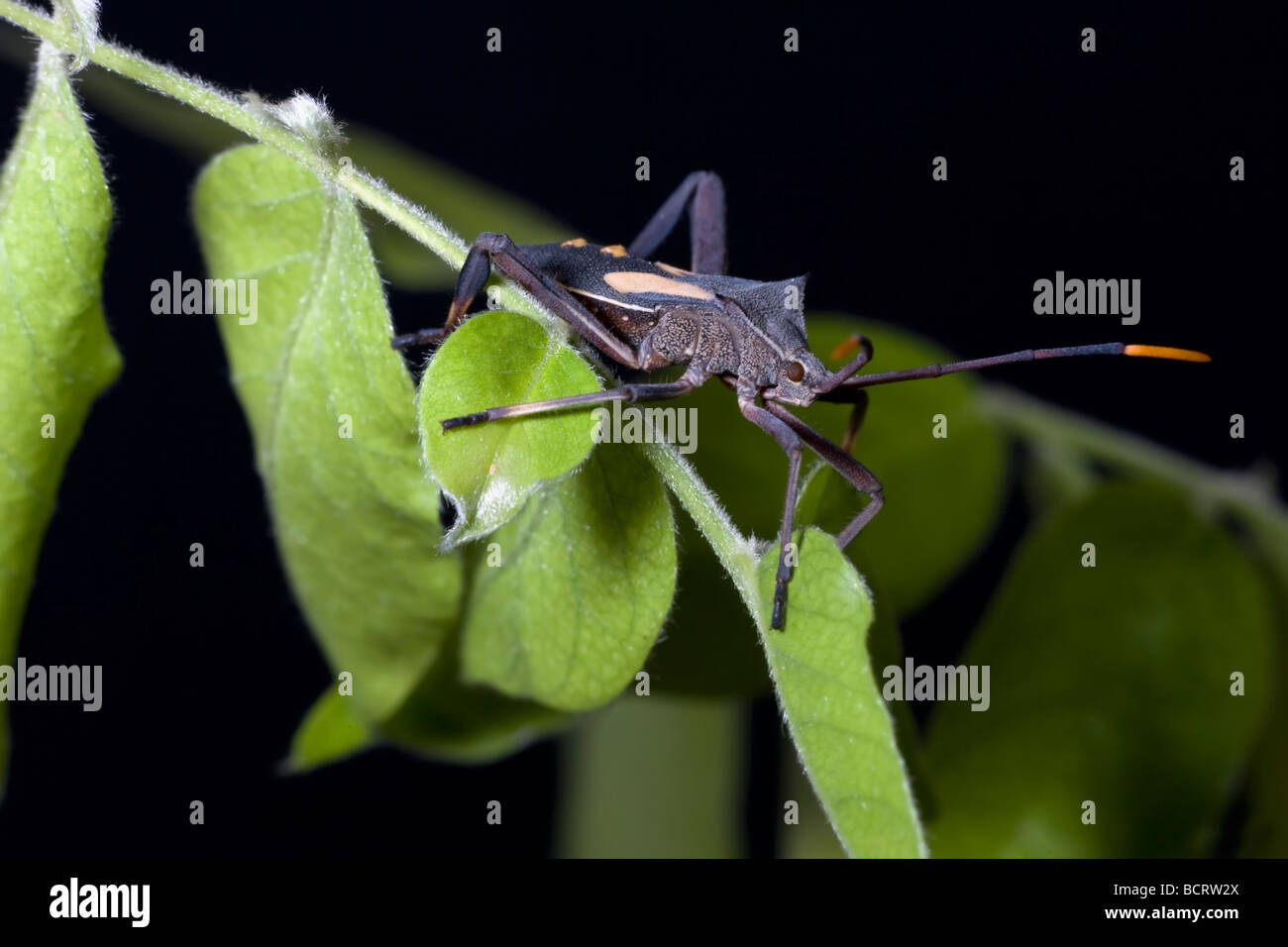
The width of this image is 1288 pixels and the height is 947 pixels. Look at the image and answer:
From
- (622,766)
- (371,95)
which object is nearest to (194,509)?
(371,95)

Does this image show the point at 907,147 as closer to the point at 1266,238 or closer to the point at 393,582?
the point at 1266,238

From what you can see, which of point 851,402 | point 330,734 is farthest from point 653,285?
point 330,734

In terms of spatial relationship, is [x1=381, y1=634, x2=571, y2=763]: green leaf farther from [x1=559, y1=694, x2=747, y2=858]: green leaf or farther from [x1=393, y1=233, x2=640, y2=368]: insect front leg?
[x1=393, y1=233, x2=640, y2=368]: insect front leg

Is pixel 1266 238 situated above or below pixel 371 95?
below

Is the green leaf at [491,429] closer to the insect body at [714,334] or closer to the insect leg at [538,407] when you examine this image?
the insect leg at [538,407]

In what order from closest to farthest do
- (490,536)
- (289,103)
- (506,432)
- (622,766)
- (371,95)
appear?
1. (506,432)
2. (289,103)
3. (490,536)
4. (622,766)
5. (371,95)

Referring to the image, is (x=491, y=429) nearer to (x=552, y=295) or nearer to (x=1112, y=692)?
(x=552, y=295)
